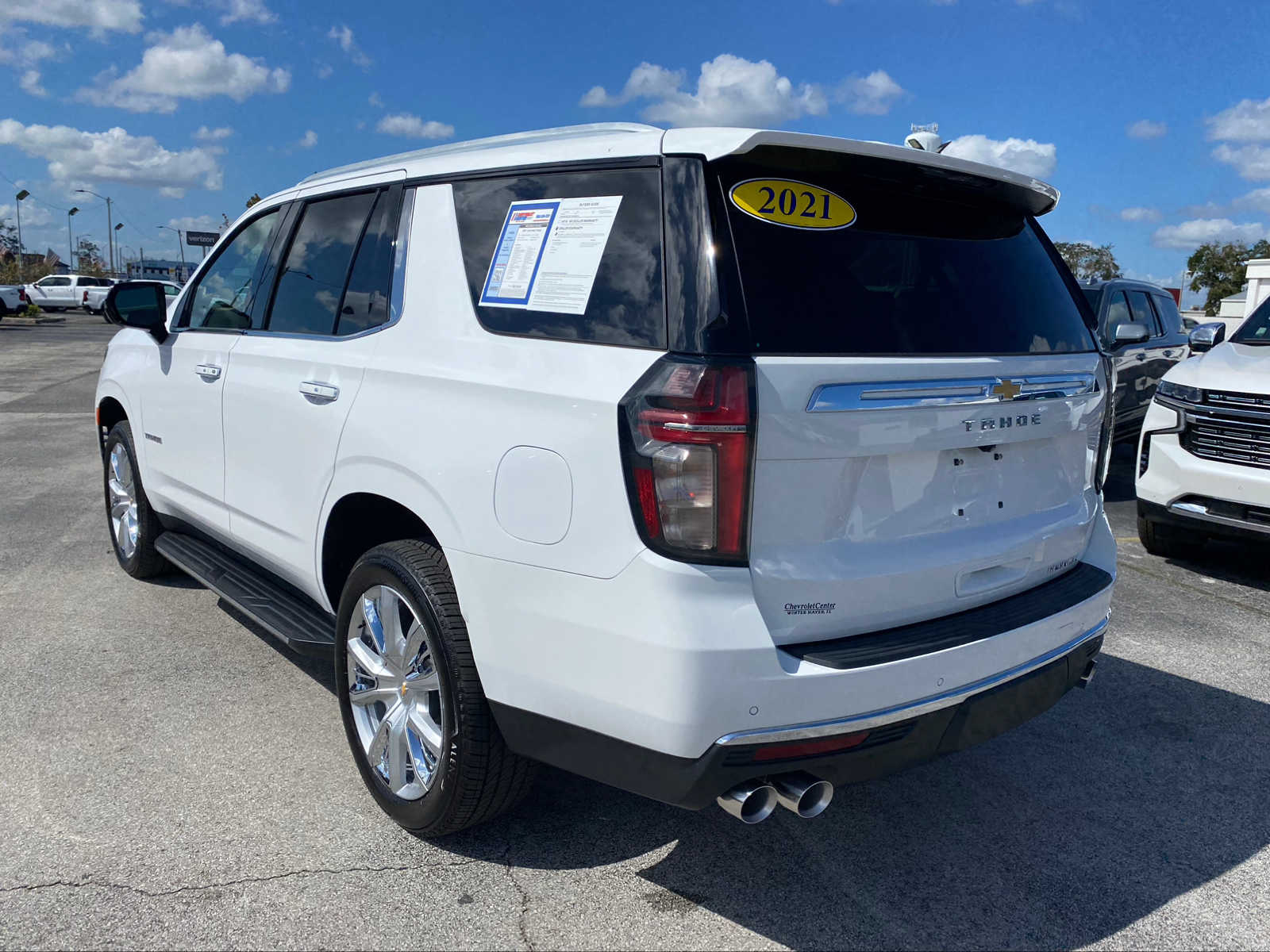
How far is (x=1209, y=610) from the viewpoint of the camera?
18.0ft

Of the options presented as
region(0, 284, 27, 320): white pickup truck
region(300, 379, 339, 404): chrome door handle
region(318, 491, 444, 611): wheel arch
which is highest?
region(300, 379, 339, 404): chrome door handle

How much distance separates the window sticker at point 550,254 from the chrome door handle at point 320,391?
2.34ft

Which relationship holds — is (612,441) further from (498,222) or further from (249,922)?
(249,922)

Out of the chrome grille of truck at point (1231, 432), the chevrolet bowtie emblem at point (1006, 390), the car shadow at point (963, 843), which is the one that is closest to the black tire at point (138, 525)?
the car shadow at point (963, 843)

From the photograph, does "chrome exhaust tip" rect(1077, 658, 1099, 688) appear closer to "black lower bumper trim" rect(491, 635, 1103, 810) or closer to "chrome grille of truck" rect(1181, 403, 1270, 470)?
"black lower bumper trim" rect(491, 635, 1103, 810)

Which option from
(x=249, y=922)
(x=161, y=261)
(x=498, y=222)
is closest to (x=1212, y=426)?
(x=498, y=222)

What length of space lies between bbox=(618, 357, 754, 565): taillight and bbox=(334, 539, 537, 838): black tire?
0.74 meters

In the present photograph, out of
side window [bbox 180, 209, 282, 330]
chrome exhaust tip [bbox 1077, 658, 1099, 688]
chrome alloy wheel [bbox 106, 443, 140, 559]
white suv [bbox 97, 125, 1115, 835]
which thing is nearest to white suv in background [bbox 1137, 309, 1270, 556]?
white suv [bbox 97, 125, 1115, 835]

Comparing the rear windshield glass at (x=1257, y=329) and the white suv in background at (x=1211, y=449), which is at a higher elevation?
the rear windshield glass at (x=1257, y=329)

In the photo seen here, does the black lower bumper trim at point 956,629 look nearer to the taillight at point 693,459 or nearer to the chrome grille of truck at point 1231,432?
the taillight at point 693,459

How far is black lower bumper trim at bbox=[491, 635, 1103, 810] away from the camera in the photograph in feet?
7.49

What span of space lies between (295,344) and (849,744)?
2287 mm

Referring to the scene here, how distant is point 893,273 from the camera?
2590 millimetres

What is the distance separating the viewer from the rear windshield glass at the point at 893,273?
7.73ft
